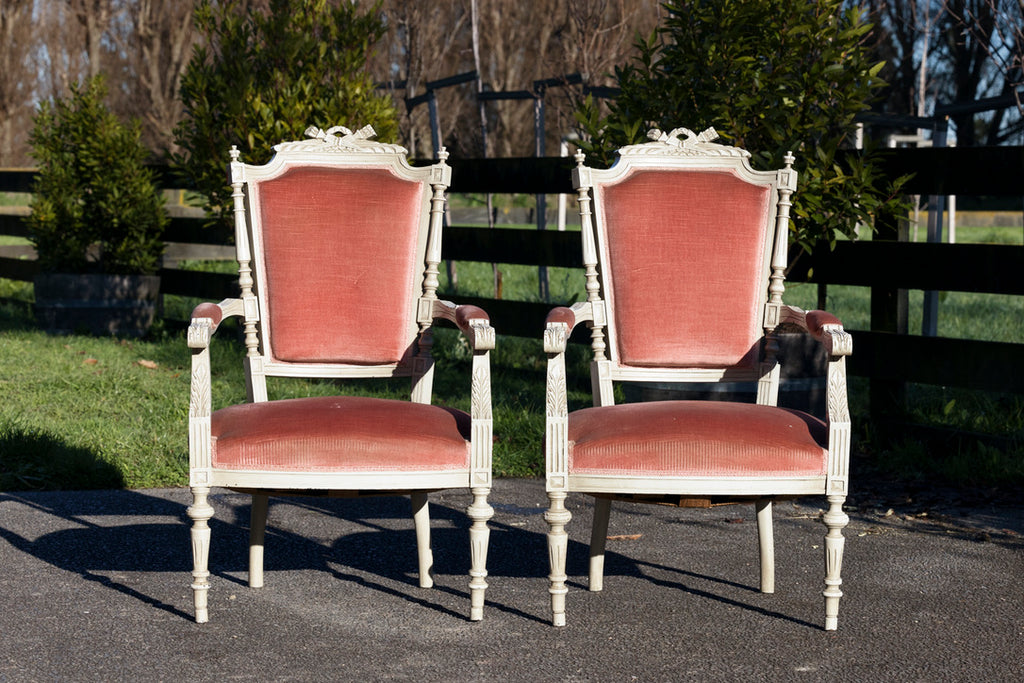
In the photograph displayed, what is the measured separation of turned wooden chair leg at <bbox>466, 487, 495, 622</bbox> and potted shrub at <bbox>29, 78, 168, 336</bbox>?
582 cm

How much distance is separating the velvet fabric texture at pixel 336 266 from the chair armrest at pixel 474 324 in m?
0.22

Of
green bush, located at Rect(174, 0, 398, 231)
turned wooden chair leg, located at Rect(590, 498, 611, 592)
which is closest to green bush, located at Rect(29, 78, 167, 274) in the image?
green bush, located at Rect(174, 0, 398, 231)

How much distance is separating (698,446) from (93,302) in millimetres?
6308

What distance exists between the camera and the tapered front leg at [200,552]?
3129 mm

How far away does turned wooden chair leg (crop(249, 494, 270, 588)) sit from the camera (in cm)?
348

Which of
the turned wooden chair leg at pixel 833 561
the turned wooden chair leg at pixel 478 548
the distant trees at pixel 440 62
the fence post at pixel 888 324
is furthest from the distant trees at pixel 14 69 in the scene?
the turned wooden chair leg at pixel 833 561

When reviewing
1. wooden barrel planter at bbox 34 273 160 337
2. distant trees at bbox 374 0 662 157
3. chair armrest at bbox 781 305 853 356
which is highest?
distant trees at bbox 374 0 662 157

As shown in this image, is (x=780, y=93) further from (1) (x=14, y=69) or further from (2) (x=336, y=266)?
(1) (x=14, y=69)

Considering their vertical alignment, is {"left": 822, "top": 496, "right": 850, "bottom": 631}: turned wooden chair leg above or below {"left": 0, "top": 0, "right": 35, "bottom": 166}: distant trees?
below

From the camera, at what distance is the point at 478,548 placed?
10.4 ft

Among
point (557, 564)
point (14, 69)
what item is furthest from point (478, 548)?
point (14, 69)

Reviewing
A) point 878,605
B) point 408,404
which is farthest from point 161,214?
point 878,605

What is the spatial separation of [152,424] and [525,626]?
282 centimetres

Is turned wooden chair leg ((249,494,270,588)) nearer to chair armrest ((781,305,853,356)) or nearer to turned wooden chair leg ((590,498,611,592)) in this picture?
turned wooden chair leg ((590,498,611,592))
